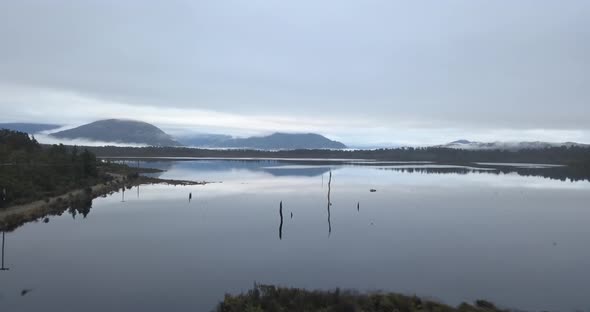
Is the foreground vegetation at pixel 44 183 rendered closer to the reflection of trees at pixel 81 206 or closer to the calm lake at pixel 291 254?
the reflection of trees at pixel 81 206

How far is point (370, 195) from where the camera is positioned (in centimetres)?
4356

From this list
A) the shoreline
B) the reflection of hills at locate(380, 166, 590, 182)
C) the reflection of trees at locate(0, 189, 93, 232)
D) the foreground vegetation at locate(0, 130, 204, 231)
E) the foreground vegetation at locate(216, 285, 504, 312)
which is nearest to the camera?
the foreground vegetation at locate(216, 285, 504, 312)

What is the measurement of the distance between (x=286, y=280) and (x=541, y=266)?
11.1 metres

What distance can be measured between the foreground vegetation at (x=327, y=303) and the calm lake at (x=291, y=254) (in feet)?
3.51

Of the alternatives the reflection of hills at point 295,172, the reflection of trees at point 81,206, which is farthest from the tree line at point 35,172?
the reflection of hills at point 295,172

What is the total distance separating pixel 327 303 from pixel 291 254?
264 inches

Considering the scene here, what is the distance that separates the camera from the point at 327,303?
12.4 meters

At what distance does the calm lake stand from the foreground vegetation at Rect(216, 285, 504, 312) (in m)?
1.07

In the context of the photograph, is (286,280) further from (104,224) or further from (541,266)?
(104,224)

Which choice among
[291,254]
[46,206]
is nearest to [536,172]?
[291,254]

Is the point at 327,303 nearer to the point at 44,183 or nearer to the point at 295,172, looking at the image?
the point at 44,183

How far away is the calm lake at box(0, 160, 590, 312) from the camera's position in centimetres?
1399

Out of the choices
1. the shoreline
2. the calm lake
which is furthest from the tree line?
the calm lake

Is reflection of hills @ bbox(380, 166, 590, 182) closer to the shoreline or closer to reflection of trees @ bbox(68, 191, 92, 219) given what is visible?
the shoreline
